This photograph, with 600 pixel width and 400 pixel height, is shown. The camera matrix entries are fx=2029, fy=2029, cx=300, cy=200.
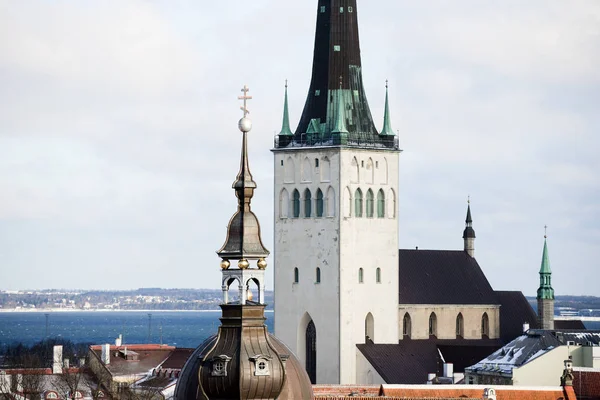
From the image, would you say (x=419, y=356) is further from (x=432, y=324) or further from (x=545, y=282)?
(x=545, y=282)

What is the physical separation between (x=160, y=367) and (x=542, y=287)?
72.0ft

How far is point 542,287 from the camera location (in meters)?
111

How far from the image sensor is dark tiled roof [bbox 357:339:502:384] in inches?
3659

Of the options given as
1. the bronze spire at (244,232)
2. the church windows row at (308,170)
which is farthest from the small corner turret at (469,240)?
the bronze spire at (244,232)

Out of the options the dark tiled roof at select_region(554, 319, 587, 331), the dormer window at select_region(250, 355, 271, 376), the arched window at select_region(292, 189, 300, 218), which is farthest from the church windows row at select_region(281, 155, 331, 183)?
the dormer window at select_region(250, 355, 271, 376)

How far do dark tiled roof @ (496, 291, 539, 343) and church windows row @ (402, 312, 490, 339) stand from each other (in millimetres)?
1155

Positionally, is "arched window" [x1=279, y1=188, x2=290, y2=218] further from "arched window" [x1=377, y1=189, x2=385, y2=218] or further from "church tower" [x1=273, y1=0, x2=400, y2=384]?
"arched window" [x1=377, y1=189, x2=385, y2=218]

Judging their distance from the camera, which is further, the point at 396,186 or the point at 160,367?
the point at 160,367

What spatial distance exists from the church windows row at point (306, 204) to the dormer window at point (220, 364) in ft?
191

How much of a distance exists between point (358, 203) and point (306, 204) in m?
2.46

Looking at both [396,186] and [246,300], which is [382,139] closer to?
[396,186]

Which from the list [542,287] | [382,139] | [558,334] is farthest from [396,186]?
[542,287]

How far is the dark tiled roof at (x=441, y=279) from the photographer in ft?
330

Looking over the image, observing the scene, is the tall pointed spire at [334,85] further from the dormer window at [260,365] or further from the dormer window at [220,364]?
the dormer window at [260,365]
